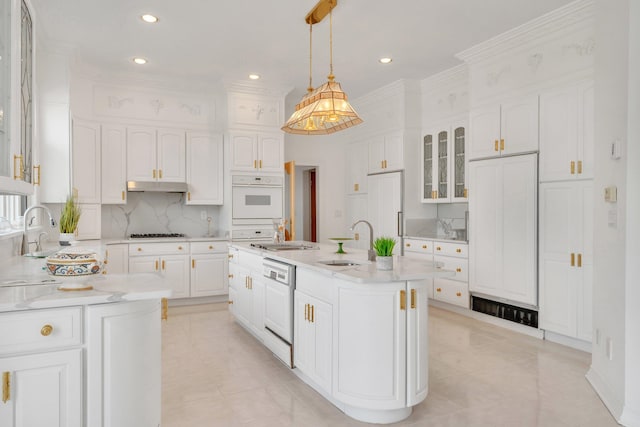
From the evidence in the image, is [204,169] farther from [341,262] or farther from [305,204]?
[341,262]

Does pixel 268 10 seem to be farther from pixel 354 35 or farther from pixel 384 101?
pixel 384 101

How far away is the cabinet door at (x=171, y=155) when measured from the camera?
5.74 m

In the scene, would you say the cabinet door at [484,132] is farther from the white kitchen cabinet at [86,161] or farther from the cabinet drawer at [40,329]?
the white kitchen cabinet at [86,161]

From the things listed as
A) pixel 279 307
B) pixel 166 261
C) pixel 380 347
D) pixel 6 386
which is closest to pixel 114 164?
pixel 166 261

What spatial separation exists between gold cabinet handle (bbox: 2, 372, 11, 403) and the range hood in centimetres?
417

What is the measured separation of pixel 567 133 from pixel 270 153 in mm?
→ 3640

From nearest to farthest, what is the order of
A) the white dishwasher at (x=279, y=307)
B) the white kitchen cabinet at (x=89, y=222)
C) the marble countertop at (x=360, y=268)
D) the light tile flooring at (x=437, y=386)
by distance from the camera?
the marble countertop at (x=360, y=268)
the light tile flooring at (x=437, y=386)
the white dishwasher at (x=279, y=307)
the white kitchen cabinet at (x=89, y=222)

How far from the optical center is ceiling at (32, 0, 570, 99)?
375 cm

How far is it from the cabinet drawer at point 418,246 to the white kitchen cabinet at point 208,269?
7.99 ft

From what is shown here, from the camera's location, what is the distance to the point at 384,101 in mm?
6273

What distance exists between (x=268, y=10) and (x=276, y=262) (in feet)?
7.24

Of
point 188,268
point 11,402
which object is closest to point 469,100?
point 188,268

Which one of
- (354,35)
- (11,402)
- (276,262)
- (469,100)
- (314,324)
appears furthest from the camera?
(469,100)

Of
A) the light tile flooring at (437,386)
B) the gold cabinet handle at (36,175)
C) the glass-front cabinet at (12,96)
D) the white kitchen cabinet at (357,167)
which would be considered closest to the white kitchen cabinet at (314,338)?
the light tile flooring at (437,386)
